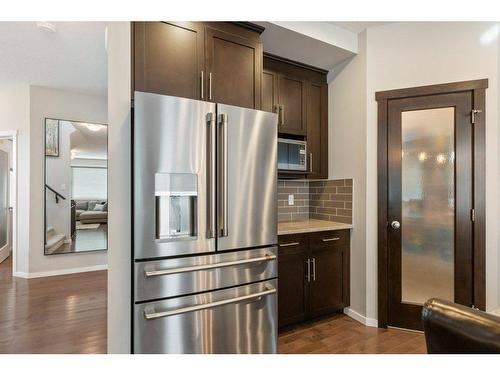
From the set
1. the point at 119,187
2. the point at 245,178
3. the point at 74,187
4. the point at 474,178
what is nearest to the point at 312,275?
the point at 245,178

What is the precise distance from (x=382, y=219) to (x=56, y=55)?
3924mm

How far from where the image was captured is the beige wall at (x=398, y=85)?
2143 millimetres

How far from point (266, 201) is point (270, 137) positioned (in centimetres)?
45

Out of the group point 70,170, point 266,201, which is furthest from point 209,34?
point 70,170

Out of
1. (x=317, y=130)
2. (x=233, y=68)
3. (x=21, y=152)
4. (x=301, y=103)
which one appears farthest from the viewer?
(x=21, y=152)

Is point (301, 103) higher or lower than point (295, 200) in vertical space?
higher

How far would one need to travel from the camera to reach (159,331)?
4.95 feet

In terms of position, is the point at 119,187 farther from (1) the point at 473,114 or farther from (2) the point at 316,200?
(1) the point at 473,114

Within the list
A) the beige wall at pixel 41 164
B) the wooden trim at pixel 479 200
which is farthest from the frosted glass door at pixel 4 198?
the wooden trim at pixel 479 200

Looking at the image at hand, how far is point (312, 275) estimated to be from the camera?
97.5 inches

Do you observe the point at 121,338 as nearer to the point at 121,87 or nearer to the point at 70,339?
the point at 70,339

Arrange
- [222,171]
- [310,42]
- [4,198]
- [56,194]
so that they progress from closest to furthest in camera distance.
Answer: [222,171]
[310,42]
[56,194]
[4,198]

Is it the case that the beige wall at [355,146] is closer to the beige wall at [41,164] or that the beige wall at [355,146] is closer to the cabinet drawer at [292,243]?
the cabinet drawer at [292,243]

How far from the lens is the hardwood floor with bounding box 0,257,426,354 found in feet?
7.06
